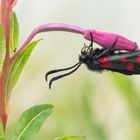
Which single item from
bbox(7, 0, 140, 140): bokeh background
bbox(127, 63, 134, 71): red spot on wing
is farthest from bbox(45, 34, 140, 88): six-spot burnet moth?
bbox(7, 0, 140, 140): bokeh background

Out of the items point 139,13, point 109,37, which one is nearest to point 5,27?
point 109,37

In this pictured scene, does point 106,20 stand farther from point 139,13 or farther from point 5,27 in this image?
point 5,27

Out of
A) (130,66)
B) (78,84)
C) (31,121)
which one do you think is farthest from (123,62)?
(78,84)

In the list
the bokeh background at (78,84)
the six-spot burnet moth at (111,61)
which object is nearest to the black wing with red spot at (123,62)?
the six-spot burnet moth at (111,61)

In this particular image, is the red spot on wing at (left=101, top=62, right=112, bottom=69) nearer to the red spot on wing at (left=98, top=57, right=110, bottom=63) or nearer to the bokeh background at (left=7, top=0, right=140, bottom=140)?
the red spot on wing at (left=98, top=57, right=110, bottom=63)

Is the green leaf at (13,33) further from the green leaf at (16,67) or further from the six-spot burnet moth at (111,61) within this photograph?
the six-spot burnet moth at (111,61)

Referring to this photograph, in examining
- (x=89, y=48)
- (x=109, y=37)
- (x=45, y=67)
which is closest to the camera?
(x=109, y=37)
